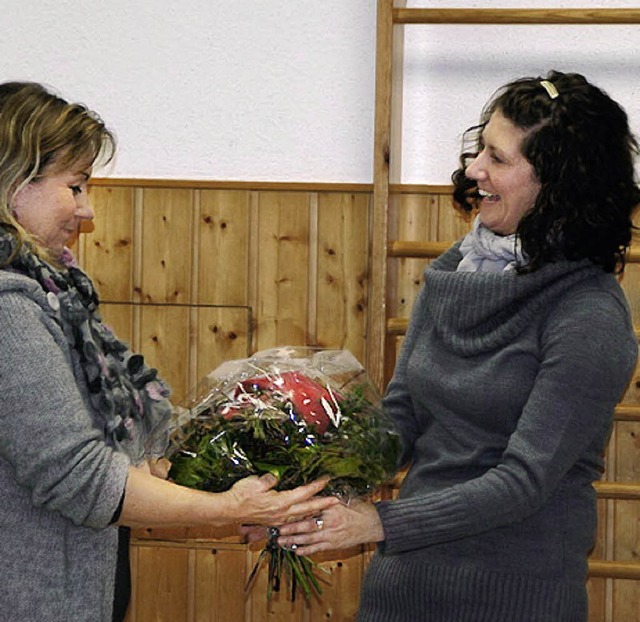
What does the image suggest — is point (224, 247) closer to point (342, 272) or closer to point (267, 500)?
point (342, 272)

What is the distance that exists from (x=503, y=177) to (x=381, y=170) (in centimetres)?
97

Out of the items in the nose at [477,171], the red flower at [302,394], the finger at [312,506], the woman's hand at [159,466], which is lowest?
the finger at [312,506]

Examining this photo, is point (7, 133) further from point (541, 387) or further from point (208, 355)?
point (208, 355)

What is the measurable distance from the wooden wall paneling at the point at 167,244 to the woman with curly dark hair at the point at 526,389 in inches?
56.4

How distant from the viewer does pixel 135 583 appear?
3176mm

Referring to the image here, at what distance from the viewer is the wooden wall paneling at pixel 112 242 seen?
317cm

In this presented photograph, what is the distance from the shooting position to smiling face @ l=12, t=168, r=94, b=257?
1742mm

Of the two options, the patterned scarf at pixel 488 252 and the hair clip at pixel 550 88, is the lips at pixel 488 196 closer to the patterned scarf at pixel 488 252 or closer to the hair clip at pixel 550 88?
the patterned scarf at pixel 488 252

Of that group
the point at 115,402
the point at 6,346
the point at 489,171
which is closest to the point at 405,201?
the point at 489,171

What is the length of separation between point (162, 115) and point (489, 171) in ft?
5.07

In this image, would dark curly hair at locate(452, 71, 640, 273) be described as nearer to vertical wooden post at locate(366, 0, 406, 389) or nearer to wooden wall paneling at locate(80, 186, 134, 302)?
vertical wooden post at locate(366, 0, 406, 389)

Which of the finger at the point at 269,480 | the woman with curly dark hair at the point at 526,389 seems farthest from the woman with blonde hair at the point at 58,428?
the woman with curly dark hair at the point at 526,389

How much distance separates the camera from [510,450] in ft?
5.56

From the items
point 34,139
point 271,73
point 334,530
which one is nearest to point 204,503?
point 334,530
